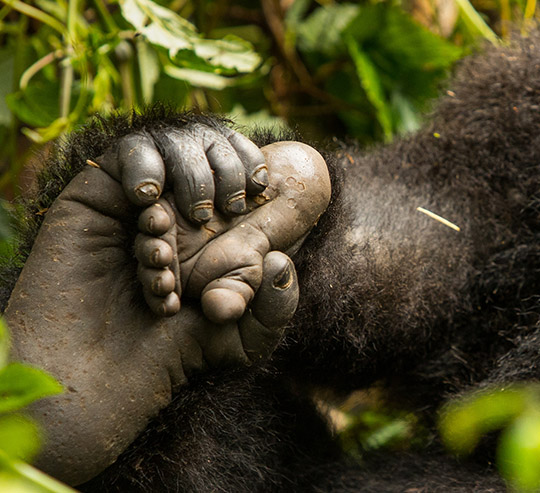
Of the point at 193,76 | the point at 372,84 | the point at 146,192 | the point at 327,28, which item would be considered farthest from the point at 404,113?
the point at 146,192

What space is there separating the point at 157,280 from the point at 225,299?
0.21ft

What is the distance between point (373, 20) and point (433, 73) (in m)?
0.21

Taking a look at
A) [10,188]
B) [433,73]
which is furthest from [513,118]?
[10,188]

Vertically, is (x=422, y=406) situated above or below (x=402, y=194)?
below

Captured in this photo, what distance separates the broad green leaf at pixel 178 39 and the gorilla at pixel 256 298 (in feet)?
1.07

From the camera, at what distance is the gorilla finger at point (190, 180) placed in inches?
28.3

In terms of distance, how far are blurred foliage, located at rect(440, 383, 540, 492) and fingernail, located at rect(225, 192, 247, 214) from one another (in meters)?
0.29

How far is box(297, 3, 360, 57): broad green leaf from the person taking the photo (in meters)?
2.10

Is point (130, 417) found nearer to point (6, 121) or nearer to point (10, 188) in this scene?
point (6, 121)

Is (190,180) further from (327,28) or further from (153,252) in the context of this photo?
(327,28)

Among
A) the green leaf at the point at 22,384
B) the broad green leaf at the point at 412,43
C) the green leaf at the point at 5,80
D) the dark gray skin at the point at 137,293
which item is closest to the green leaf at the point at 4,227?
the green leaf at the point at 5,80

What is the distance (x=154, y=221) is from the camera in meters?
0.68

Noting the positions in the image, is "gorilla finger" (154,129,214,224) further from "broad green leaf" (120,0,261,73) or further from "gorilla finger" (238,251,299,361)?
"broad green leaf" (120,0,261,73)

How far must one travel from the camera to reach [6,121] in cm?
154
